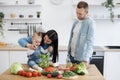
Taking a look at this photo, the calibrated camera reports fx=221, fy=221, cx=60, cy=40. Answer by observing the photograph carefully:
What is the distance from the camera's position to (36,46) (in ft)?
8.05

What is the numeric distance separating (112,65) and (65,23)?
127cm

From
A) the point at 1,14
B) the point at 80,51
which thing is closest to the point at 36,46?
the point at 80,51

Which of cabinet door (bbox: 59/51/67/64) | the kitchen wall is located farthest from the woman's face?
the kitchen wall

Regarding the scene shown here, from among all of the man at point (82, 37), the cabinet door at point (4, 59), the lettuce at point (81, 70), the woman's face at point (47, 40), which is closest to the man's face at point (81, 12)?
the man at point (82, 37)

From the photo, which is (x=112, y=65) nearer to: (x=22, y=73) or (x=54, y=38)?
(x=54, y=38)

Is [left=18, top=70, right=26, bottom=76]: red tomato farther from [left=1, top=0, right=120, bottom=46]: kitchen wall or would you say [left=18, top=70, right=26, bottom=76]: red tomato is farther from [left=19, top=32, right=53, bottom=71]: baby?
[left=1, top=0, right=120, bottom=46]: kitchen wall

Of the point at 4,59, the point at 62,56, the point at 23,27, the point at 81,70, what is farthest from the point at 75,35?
the point at 23,27

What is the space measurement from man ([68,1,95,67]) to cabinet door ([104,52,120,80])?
1322 mm

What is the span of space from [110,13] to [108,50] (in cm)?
78

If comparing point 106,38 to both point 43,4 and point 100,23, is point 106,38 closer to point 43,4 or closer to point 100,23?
point 100,23

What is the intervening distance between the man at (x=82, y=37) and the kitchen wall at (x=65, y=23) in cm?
164

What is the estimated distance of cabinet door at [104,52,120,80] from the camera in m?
4.03

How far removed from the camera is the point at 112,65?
4.06m

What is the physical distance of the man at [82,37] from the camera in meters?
2.68
